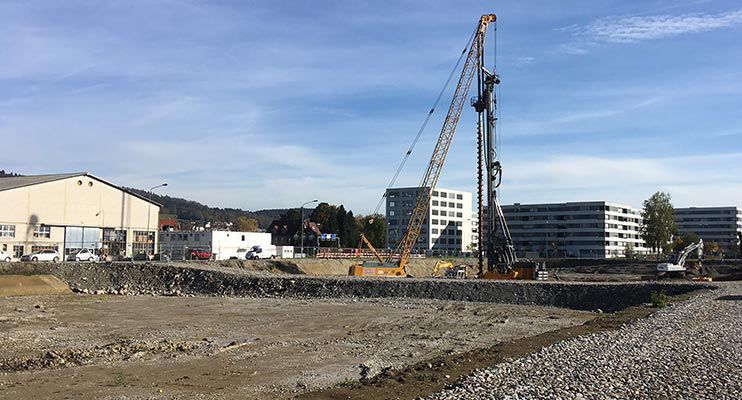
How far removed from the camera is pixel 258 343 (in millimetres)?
26000

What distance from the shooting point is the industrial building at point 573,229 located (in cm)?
18100

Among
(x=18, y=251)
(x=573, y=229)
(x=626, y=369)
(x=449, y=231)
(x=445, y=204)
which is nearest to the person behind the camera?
(x=626, y=369)

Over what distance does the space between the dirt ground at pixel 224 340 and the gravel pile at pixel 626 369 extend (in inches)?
182

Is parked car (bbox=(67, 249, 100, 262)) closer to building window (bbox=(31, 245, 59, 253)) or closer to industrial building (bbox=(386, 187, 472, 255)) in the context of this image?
building window (bbox=(31, 245, 59, 253))

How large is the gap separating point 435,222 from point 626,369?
171m

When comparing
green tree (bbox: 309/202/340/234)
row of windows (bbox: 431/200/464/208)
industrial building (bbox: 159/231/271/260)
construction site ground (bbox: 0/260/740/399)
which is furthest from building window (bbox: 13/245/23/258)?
row of windows (bbox: 431/200/464/208)

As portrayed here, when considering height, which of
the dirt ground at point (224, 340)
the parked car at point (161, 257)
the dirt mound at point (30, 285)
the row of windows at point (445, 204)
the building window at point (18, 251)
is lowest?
the dirt ground at point (224, 340)

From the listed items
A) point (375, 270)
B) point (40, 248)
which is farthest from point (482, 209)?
point (40, 248)

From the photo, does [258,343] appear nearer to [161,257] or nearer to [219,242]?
[161,257]

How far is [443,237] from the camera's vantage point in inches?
7485

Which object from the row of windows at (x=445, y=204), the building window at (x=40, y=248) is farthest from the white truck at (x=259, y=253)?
the row of windows at (x=445, y=204)

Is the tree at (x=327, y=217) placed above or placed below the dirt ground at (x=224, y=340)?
above

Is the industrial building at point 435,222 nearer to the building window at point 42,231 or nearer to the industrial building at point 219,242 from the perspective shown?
the industrial building at point 219,242

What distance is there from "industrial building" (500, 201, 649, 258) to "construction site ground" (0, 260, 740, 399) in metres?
142
